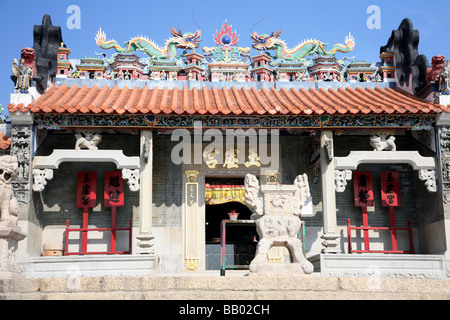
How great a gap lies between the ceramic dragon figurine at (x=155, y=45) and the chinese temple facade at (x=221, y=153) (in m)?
0.03

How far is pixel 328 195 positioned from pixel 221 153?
2614 mm

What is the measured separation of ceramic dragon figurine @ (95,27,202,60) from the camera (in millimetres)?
14242

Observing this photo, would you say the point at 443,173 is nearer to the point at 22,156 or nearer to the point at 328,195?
the point at 328,195

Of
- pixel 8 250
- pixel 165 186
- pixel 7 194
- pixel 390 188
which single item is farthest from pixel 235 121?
pixel 8 250

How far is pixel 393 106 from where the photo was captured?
1190 cm

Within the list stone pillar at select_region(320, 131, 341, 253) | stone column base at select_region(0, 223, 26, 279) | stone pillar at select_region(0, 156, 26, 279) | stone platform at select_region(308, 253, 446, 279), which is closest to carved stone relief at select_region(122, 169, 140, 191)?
stone pillar at select_region(0, 156, 26, 279)

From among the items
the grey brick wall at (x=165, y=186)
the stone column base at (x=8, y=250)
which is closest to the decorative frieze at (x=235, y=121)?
the grey brick wall at (x=165, y=186)

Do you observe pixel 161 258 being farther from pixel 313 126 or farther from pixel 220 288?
pixel 220 288

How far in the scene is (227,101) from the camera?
41.0 ft

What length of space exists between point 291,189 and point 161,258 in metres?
4.37

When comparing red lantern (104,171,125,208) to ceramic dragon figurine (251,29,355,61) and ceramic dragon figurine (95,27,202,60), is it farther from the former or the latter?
ceramic dragon figurine (251,29,355,61)

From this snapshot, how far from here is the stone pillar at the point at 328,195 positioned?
37.9ft

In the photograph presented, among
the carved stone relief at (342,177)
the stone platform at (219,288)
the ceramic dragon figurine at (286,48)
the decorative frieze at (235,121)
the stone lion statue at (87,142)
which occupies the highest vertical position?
the ceramic dragon figurine at (286,48)

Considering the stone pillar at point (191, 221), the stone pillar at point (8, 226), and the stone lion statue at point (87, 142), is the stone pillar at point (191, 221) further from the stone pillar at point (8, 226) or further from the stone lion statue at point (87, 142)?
the stone pillar at point (8, 226)
